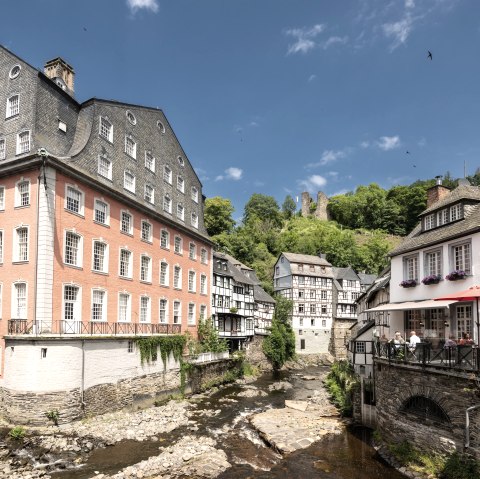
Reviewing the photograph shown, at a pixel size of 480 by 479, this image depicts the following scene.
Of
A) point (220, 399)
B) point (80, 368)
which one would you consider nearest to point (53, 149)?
A: point (80, 368)

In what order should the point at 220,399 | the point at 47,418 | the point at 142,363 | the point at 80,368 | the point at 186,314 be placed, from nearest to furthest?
the point at 47,418 → the point at 80,368 → the point at 142,363 → the point at 220,399 → the point at 186,314

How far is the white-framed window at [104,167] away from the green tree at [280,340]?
28.4 meters

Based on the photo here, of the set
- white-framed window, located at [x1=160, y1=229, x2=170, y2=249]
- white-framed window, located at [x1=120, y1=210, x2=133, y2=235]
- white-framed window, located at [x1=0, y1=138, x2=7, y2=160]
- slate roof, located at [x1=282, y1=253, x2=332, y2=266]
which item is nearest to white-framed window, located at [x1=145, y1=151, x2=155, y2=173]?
white-framed window, located at [x1=160, y1=229, x2=170, y2=249]

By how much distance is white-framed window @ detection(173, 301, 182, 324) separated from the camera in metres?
32.6

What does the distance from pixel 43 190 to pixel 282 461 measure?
1748 centimetres

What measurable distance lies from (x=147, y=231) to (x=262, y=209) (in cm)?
6950

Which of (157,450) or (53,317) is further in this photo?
(53,317)

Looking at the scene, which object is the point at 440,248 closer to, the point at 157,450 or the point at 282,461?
the point at 282,461

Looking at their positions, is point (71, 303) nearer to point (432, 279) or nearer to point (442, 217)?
point (432, 279)

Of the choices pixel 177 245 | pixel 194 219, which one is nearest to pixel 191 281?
pixel 177 245

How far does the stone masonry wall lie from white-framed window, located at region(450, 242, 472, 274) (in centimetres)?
568

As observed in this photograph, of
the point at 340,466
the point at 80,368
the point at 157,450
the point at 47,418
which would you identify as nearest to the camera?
the point at 340,466

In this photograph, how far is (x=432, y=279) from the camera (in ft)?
63.7

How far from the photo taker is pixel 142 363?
82.0ft
